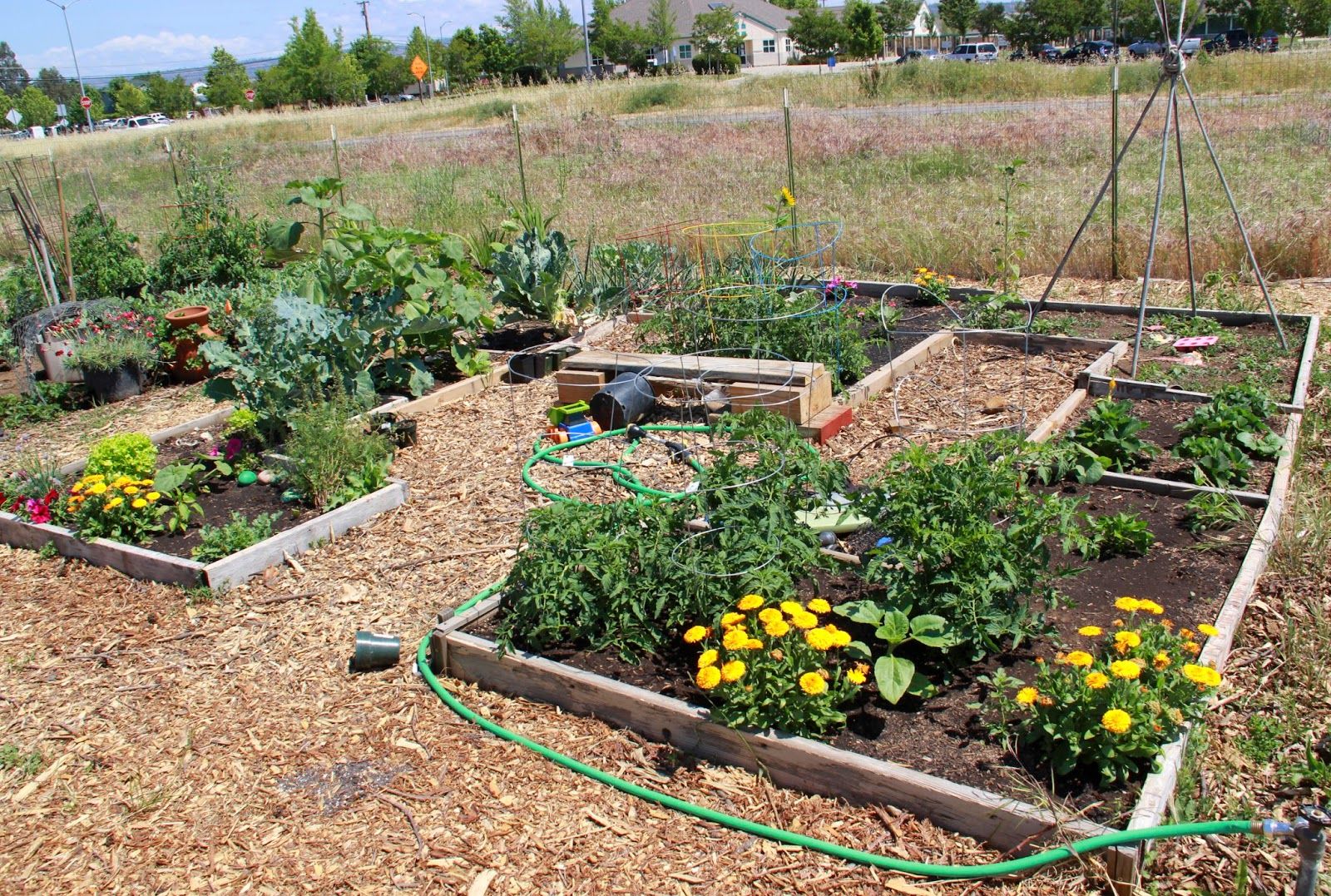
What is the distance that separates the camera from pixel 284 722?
3461mm

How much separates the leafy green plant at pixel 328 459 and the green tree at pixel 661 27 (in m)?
59.5

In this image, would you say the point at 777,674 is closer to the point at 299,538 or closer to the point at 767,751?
the point at 767,751

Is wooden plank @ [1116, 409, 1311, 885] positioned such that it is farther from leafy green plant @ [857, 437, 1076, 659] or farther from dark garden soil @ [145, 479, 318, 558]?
dark garden soil @ [145, 479, 318, 558]

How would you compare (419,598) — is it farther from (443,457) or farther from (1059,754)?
(1059,754)

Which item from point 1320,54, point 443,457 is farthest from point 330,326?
point 1320,54

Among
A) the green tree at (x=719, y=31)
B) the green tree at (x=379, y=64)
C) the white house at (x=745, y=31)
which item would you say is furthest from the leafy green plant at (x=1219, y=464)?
the green tree at (x=379, y=64)

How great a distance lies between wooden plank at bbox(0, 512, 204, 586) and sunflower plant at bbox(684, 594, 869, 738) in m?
2.66

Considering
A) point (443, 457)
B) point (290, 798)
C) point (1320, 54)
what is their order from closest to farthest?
point (290, 798)
point (443, 457)
point (1320, 54)

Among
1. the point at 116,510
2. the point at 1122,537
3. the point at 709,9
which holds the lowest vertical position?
the point at 1122,537

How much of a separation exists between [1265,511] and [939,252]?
5.16 metres

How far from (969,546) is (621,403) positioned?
2.98m

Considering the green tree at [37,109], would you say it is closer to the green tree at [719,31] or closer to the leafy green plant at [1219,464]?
the green tree at [719,31]

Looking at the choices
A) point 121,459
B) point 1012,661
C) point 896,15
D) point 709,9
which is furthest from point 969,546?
point 709,9

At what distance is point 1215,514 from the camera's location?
12.9ft
